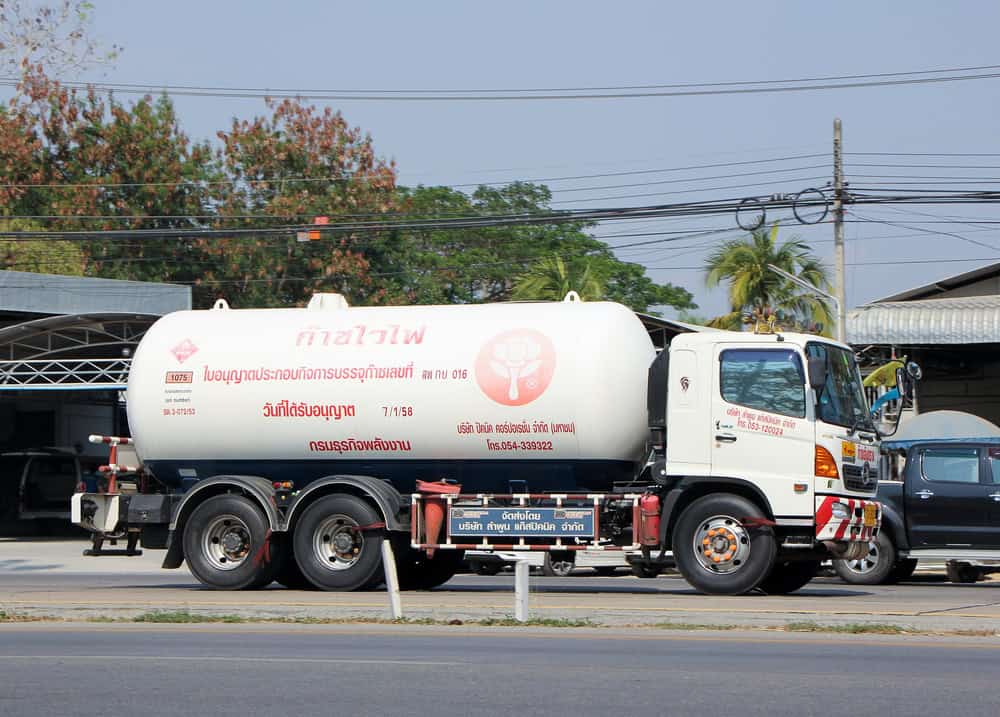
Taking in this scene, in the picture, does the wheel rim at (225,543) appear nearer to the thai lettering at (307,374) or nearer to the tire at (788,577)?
the thai lettering at (307,374)

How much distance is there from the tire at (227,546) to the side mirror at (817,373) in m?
6.74

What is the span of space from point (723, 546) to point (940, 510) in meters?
4.99

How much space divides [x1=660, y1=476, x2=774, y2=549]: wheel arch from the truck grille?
100 cm

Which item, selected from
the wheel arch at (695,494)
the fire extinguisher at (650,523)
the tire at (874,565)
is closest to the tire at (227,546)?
the fire extinguisher at (650,523)

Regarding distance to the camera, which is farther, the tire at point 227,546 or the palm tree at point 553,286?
the palm tree at point 553,286

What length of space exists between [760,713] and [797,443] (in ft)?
30.0

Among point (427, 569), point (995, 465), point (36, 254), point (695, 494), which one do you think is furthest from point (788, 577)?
point (36, 254)

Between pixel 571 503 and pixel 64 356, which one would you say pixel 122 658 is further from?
pixel 64 356

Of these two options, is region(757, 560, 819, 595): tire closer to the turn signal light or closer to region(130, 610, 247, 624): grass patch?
the turn signal light

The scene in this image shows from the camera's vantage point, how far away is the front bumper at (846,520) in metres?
17.7

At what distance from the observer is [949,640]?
1319cm

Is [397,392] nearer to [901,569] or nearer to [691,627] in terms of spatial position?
[691,627]

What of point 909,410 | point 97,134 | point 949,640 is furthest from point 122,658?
point 97,134

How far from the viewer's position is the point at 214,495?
1977cm
